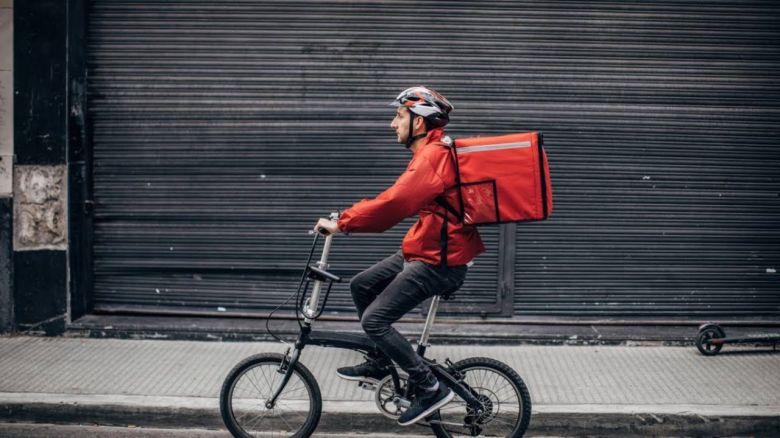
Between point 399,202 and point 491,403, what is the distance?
1447 mm

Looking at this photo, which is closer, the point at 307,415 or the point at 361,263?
the point at 307,415

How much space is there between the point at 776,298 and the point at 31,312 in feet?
21.9

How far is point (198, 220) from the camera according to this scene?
733 cm

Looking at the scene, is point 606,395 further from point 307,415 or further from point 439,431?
point 307,415

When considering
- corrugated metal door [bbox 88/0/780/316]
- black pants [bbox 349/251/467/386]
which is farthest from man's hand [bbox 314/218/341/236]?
corrugated metal door [bbox 88/0/780/316]

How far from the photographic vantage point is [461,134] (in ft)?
23.5

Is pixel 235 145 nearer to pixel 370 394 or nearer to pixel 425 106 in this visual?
pixel 370 394

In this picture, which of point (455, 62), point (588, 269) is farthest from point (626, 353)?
point (455, 62)

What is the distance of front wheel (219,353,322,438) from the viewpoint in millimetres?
4961

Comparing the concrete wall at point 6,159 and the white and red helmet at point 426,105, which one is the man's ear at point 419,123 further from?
the concrete wall at point 6,159

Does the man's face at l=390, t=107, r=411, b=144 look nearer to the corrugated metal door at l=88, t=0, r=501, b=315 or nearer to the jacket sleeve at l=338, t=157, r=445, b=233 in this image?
the jacket sleeve at l=338, t=157, r=445, b=233

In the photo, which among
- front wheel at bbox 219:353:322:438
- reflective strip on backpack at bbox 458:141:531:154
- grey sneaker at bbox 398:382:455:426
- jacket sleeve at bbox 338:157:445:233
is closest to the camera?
jacket sleeve at bbox 338:157:445:233

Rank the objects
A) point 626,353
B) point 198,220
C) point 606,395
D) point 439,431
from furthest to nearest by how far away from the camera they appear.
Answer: point 198,220 → point 626,353 → point 606,395 → point 439,431

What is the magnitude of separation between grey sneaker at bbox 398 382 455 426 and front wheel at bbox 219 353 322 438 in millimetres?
587
